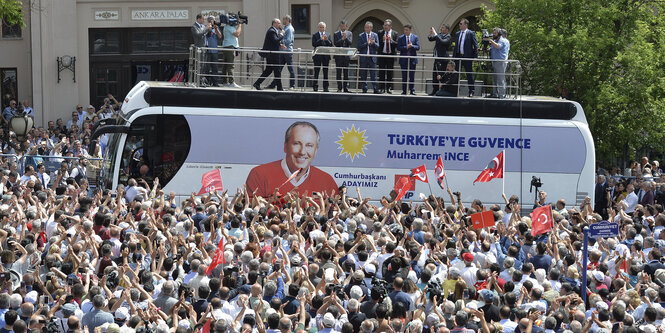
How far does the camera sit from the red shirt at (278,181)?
68.6 ft

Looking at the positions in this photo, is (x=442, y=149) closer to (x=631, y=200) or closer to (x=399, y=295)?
(x=631, y=200)

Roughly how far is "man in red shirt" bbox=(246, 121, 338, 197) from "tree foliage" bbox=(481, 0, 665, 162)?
25.5ft

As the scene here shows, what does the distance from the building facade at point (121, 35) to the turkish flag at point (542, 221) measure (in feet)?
63.1

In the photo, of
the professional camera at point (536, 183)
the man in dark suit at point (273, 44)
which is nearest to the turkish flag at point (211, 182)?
the man in dark suit at point (273, 44)

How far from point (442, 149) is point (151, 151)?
550 cm

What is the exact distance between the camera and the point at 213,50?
2158 cm

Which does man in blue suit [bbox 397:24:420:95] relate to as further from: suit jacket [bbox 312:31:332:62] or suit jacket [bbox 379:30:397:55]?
suit jacket [bbox 312:31:332:62]

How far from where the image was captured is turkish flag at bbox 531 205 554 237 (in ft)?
51.2

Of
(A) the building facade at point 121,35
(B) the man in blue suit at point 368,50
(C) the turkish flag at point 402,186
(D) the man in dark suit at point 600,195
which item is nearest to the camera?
(C) the turkish flag at point 402,186

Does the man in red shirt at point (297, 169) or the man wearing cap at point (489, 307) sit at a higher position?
the man in red shirt at point (297, 169)

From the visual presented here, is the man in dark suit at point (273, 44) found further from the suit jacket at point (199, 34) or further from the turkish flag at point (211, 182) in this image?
the turkish flag at point (211, 182)

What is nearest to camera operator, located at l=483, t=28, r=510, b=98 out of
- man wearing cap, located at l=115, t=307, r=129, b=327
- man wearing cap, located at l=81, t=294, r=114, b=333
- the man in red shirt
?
the man in red shirt

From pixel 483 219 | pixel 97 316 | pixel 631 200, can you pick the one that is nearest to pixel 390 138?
pixel 631 200

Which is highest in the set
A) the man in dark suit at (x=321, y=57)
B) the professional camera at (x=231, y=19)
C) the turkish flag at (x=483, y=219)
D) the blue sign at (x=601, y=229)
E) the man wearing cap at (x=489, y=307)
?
the professional camera at (x=231, y=19)
